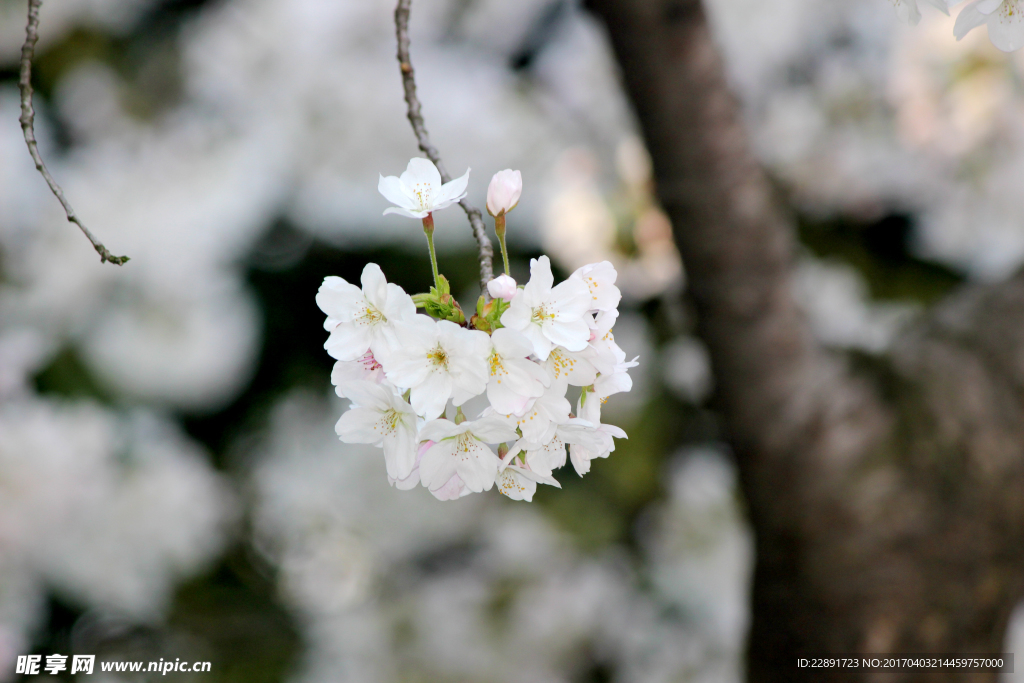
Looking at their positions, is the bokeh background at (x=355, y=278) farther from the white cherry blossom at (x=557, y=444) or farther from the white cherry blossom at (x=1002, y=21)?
the white cherry blossom at (x=557, y=444)

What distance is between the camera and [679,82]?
1.00 meters

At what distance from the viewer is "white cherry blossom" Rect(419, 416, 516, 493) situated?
0.35 metres

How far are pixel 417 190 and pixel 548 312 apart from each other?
4.8 inches

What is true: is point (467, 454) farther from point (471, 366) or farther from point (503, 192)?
point (503, 192)

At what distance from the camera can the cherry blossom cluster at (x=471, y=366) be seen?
34 cm

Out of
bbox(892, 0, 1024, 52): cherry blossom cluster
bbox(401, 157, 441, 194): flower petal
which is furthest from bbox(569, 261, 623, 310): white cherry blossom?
bbox(892, 0, 1024, 52): cherry blossom cluster

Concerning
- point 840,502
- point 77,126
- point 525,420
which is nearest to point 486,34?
point 77,126

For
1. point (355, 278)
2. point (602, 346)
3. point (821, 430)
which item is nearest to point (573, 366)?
point (602, 346)

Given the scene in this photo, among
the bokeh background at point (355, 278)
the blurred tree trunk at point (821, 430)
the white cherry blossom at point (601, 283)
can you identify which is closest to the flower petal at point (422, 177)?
the white cherry blossom at point (601, 283)

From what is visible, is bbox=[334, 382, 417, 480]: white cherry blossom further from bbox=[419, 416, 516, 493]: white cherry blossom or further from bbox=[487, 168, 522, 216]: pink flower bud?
bbox=[487, 168, 522, 216]: pink flower bud

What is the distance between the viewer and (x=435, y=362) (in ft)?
1.14

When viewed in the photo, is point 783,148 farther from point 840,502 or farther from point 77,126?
point 77,126

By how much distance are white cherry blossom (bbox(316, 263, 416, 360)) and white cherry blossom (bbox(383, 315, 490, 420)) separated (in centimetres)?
1

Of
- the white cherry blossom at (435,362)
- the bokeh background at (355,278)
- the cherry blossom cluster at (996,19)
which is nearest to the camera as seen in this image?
the white cherry blossom at (435,362)
